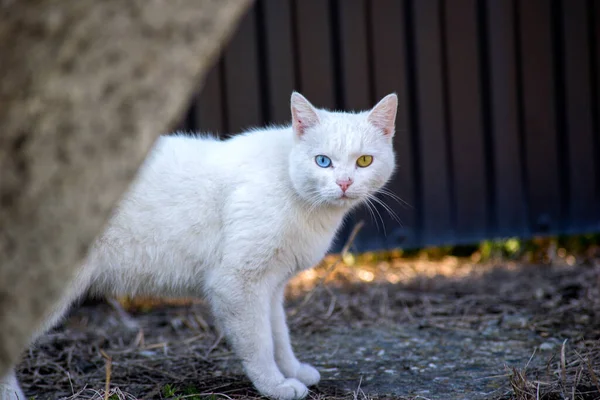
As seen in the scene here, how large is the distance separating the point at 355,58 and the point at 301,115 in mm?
2390

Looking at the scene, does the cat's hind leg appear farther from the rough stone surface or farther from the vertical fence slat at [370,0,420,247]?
the vertical fence slat at [370,0,420,247]

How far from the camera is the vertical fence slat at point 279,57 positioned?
16.8ft

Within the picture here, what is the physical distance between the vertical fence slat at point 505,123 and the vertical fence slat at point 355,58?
1031 millimetres

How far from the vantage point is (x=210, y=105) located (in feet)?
16.9

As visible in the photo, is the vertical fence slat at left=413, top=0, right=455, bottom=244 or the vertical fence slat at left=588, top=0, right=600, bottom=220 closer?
the vertical fence slat at left=413, top=0, right=455, bottom=244

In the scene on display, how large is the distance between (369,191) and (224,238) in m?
0.68

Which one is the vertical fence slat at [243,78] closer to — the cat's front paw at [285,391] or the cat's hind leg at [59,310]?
the cat's hind leg at [59,310]

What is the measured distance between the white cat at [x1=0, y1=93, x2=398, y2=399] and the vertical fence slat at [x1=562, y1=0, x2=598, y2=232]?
3053 millimetres

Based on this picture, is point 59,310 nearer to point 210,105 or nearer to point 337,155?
point 337,155

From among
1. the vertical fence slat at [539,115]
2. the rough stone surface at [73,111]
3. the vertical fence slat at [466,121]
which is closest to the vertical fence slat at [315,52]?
the vertical fence slat at [466,121]

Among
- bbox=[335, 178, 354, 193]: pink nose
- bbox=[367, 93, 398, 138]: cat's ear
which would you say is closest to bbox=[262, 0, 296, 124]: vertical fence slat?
bbox=[367, 93, 398, 138]: cat's ear

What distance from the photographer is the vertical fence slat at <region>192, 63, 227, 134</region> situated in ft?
16.9

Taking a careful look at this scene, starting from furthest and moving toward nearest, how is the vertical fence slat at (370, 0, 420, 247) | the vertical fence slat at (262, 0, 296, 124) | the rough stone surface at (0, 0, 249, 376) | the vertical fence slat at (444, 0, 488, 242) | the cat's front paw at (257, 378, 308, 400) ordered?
the vertical fence slat at (444, 0, 488, 242), the vertical fence slat at (370, 0, 420, 247), the vertical fence slat at (262, 0, 296, 124), the cat's front paw at (257, 378, 308, 400), the rough stone surface at (0, 0, 249, 376)

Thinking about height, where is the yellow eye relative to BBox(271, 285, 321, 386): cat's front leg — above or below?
above
